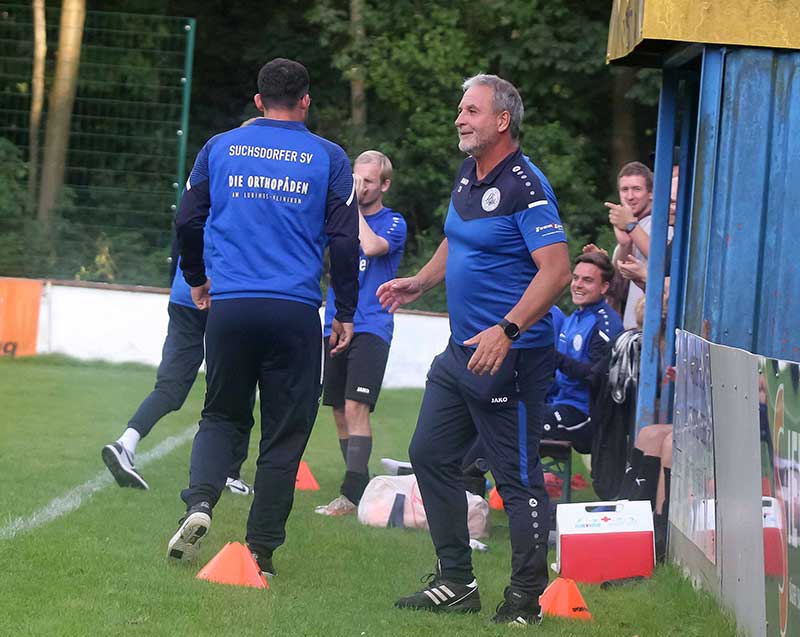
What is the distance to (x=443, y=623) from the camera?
5.44 m

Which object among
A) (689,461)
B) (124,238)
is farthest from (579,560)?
(124,238)

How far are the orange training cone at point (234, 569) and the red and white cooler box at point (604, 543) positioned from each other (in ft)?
5.26

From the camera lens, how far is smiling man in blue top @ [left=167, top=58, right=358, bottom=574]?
583 cm

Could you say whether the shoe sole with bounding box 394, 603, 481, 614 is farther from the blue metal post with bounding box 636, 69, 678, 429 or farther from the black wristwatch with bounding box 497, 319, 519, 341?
the blue metal post with bounding box 636, 69, 678, 429

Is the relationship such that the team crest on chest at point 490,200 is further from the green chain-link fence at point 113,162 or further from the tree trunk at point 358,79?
the tree trunk at point 358,79

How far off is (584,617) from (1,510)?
9.90 ft

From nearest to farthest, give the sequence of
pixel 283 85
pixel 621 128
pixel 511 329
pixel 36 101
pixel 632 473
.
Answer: pixel 511 329
pixel 283 85
pixel 632 473
pixel 36 101
pixel 621 128

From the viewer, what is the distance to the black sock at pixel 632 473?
7.32 meters

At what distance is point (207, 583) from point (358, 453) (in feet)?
8.90

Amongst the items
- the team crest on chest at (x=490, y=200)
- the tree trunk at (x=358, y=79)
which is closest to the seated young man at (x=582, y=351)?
the team crest on chest at (x=490, y=200)

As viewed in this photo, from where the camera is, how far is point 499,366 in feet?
17.4

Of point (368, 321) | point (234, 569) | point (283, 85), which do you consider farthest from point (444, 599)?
point (368, 321)

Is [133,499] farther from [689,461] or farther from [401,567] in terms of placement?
[689,461]

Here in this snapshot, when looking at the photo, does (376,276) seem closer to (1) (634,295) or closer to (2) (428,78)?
(1) (634,295)
